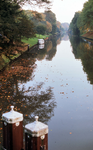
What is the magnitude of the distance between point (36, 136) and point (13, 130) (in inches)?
23.2

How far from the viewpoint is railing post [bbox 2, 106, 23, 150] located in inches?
143

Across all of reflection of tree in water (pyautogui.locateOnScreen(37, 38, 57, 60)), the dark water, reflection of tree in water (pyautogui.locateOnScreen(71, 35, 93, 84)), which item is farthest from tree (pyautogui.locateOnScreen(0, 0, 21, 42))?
reflection of tree in water (pyautogui.locateOnScreen(37, 38, 57, 60))

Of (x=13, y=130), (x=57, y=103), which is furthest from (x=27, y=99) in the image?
(x=13, y=130)

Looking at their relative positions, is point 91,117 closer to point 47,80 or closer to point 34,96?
point 34,96

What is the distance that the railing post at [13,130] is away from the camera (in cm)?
364

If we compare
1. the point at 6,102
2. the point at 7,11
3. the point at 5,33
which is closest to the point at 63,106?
the point at 6,102

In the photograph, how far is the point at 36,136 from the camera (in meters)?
3.30

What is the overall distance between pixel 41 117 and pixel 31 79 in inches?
245

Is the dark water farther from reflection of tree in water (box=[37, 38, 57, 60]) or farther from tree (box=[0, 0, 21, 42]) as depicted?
reflection of tree in water (box=[37, 38, 57, 60])

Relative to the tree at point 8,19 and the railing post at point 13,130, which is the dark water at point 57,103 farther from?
the tree at point 8,19

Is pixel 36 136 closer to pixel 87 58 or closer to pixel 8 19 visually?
pixel 8 19

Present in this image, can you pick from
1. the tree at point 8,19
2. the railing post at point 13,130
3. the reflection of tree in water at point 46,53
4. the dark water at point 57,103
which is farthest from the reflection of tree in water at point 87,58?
the railing post at point 13,130

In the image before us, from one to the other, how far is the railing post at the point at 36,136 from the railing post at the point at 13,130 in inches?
13.6

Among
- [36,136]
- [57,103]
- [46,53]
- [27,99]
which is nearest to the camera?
[36,136]
